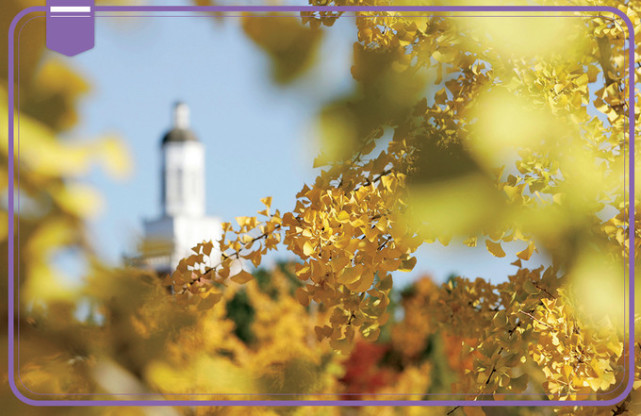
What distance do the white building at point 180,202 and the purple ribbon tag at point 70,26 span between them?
147 mm

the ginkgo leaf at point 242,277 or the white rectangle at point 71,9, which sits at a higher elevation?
the white rectangle at point 71,9

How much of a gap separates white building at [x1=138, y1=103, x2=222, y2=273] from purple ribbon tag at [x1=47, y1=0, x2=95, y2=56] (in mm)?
147

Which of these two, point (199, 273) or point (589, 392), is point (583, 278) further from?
point (199, 273)

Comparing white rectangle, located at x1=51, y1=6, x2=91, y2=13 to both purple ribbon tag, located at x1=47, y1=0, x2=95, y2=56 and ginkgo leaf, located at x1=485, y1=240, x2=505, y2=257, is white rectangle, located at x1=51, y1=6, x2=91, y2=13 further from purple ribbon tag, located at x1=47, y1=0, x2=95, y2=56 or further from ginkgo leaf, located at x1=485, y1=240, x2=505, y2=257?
ginkgo leaf, located at x1=485, y1=240, x2=505, y2=257

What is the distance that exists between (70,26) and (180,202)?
0.25 meters

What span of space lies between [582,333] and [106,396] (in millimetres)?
509

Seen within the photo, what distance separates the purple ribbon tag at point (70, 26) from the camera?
0.68m

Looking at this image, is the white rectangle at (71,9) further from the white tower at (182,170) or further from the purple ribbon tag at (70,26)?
the white tower at (182,170)

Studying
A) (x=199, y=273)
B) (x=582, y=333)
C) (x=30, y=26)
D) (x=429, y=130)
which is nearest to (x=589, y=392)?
(x=582, y=333)

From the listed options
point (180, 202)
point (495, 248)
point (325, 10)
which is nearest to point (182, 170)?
point (180, 202)

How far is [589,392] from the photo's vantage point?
60cm

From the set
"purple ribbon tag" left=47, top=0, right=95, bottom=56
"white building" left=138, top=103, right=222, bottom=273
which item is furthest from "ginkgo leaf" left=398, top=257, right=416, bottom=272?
"purple ribbon tag" left=47, top=0, right=95, bottom=56

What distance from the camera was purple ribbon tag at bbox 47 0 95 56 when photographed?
68 centimetres

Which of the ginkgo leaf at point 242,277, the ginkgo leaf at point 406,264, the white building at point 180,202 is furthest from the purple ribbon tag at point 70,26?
the ginkgo leaf at point 406,264
